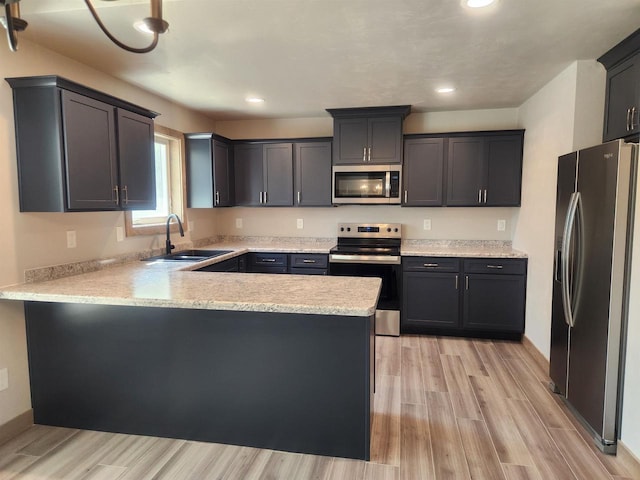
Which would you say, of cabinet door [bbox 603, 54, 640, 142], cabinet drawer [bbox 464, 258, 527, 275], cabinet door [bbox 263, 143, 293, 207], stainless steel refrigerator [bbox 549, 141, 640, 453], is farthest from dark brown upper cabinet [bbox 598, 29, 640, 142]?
cabinet door [bbox 263, 143, 293, 207]

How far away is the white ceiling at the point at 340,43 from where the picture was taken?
6.68 ft

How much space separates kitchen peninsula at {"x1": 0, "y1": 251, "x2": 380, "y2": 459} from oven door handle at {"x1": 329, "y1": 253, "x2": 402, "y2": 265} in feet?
5.32

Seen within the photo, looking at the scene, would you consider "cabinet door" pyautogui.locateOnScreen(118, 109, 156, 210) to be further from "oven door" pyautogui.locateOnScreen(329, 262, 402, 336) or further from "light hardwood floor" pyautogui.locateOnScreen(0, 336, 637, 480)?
"oven door" pyautogui.locateOnScreen(329, 262, 402, 336)

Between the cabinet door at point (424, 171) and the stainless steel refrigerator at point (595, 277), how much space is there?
1562mm

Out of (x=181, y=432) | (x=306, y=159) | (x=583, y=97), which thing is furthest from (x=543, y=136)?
(x=181, y=432)

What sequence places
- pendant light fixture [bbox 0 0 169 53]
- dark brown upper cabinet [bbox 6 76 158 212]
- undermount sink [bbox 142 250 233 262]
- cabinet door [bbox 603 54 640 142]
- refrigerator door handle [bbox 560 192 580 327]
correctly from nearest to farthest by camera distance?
1. pendant light fixture [bbox 0 0 169 53]
2. dark brown upper cabinet [bbox 6 76 158 212]
3. cabinet door [bbox 603 54 640 142]
4. refrigerator door handle [bbox 560 192 580 327]
5. undermount sink [bbox 142 250 233 262]

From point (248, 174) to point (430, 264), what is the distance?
231 cm

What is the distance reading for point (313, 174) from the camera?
4.42 meters

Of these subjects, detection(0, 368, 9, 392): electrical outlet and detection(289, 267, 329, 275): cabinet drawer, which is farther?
detection(289, 267, 329, 275): cabinet drawer

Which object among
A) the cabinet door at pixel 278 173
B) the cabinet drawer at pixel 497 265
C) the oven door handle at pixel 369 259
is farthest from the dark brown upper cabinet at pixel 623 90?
the cabinet door at pixel 278 173

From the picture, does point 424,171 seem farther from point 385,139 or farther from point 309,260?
point 309,260

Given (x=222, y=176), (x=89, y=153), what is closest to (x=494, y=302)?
(x=222, y=176)

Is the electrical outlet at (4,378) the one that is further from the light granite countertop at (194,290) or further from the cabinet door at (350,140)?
the cabinet door at (350,140)

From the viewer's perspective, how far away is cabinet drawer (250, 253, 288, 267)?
4.26 metres
